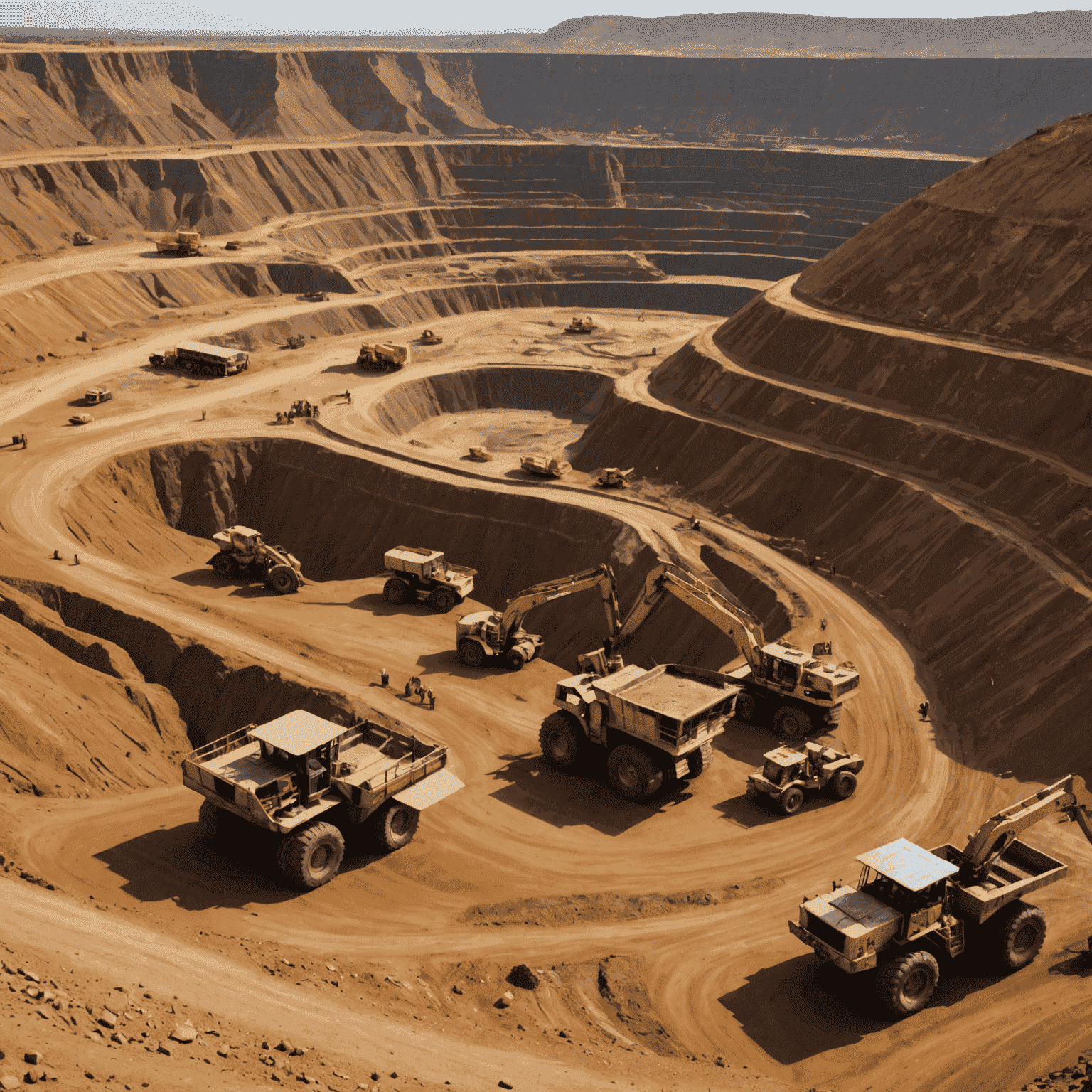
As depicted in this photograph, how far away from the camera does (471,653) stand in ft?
135

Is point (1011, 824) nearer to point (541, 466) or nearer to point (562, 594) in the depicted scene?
point (562, 594)

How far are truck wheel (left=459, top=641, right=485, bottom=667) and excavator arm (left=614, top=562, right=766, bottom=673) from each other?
6.59 meters

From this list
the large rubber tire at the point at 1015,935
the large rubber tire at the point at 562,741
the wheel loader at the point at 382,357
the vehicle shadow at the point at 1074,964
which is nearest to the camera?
the large rubber tire at the point at 1015,935

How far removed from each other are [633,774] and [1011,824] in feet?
36.7

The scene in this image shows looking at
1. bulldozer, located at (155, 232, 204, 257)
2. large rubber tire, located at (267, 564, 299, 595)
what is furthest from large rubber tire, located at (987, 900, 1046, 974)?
bulldozer, located at (155, 232, 204, 257)

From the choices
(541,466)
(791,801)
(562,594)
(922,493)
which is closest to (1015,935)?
(791,801)

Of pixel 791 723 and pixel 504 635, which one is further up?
pixel 504 635

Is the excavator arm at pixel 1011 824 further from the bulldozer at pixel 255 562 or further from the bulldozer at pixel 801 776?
the bulldozer at pixel 255 562

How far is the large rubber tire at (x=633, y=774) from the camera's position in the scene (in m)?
31.0

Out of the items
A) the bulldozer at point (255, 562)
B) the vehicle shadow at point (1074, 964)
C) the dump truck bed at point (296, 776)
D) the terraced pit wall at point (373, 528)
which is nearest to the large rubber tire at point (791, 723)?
the terraced pit wall at point (373, 528)

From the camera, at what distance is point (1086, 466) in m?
45.7

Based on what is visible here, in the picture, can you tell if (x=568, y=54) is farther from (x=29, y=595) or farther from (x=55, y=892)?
(x=55, y=892)

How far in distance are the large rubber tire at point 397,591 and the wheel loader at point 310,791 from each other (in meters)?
19.0

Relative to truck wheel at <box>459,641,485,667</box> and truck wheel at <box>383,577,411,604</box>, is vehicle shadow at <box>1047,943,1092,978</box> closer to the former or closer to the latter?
truck wheel at <box>459,641,485,667</box>
